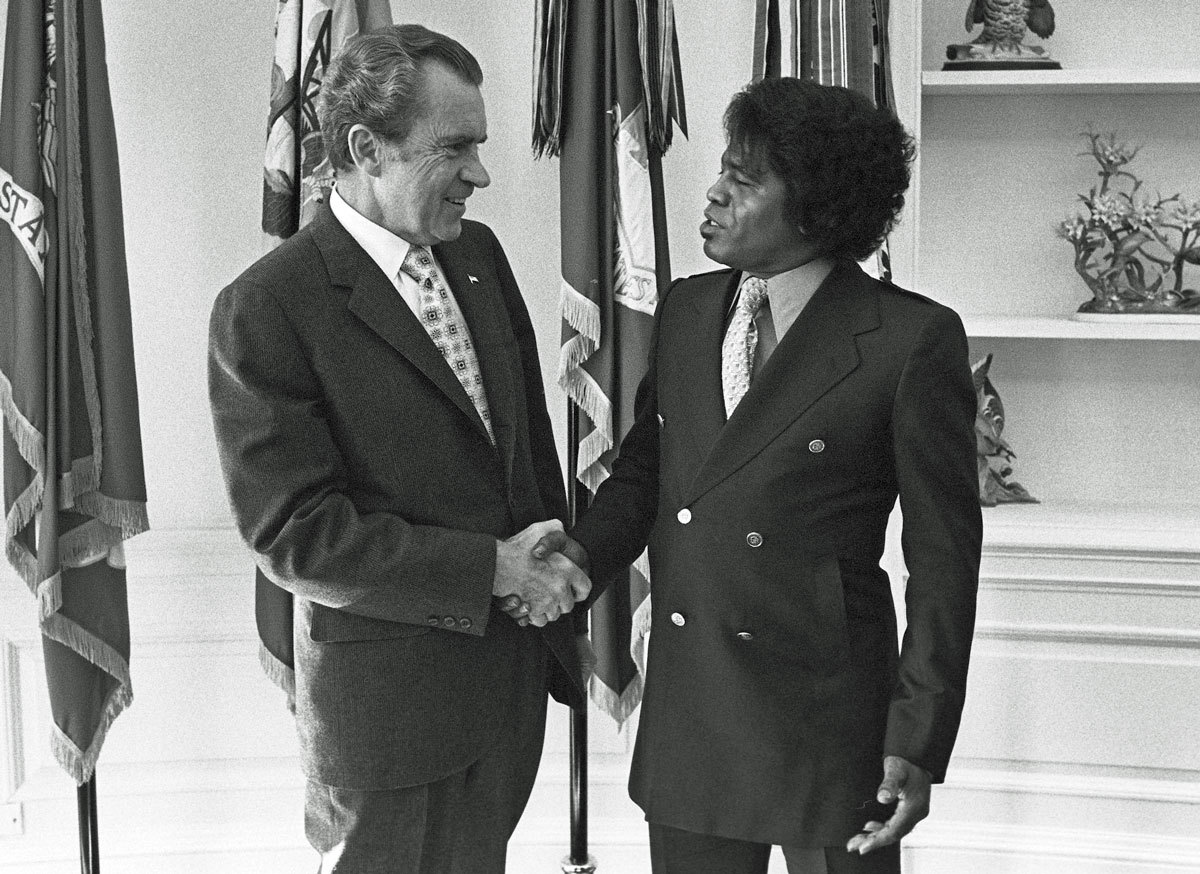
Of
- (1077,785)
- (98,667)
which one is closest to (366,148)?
(98,667)

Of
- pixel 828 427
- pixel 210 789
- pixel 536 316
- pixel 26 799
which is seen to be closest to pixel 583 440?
pixel 536 316

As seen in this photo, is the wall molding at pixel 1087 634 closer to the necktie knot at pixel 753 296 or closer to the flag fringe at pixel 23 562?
the necktie knot at pixel 753 296

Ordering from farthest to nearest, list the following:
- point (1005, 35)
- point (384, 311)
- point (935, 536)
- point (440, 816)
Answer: point (1005, 35)
point (440, 816)
point (384, 311)
point (935, 536)

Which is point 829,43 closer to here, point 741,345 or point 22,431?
point 741,345

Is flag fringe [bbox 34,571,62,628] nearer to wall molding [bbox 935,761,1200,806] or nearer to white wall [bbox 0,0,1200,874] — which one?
white wall [bbox 0,0,1200,874]

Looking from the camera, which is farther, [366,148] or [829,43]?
[829,43]

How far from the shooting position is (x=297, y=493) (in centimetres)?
152

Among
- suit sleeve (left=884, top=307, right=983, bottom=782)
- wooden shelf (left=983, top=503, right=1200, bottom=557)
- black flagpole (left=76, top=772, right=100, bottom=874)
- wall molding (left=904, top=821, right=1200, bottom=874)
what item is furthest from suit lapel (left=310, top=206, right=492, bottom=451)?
wall molding (left=904, top=821, right=1200, bottom=874)

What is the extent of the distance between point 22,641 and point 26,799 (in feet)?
1.21

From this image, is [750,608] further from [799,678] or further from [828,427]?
[828,427]

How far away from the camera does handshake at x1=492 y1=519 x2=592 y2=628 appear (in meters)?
1.63

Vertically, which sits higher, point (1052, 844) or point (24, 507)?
point (24, 507)

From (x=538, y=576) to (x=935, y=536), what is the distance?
0.53m

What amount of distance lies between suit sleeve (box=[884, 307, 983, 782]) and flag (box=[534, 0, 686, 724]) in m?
1.05
